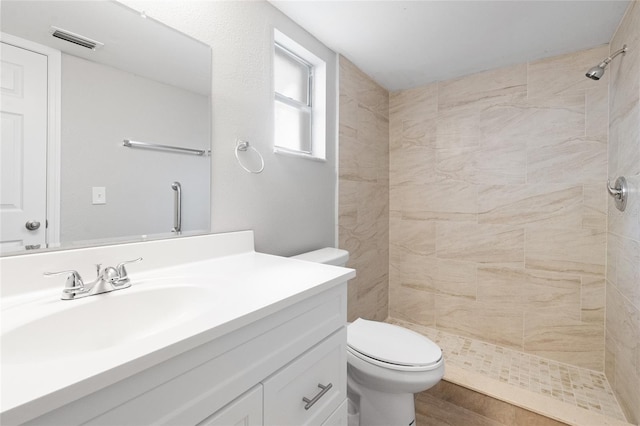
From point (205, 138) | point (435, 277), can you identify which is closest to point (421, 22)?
point (205, 138)

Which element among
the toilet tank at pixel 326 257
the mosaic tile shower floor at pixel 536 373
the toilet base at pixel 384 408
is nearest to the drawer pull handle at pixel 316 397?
the toilet base at pixel 384 408

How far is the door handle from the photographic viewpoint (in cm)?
84

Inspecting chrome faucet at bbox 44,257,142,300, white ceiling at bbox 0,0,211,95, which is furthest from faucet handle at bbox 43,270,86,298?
white ceiling at bbox 0,0,211,95

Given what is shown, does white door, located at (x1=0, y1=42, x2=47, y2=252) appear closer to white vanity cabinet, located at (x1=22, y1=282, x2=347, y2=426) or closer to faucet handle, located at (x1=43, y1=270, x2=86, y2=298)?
faucet handle, located at (x1=43, y1=270, x2=86, y2=298)

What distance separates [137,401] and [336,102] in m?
1.90

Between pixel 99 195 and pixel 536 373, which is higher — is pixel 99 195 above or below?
above

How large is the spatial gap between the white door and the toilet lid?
1278 millimetres

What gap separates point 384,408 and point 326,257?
762 mm

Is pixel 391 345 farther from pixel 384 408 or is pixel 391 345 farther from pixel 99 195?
pixel 99 195

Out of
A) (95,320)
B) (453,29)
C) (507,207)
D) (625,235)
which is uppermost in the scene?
(453,29)

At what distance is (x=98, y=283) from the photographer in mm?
835

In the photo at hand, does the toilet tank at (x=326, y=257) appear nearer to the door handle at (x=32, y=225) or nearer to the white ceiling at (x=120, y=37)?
the white ceiling at (x=120, y=37)

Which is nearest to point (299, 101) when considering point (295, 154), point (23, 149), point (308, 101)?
point (308, 101)

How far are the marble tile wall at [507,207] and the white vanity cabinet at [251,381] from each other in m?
1.73
